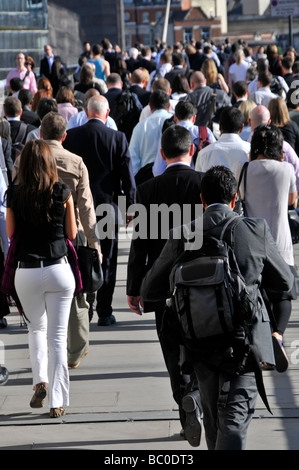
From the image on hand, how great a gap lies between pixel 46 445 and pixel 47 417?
57 cm

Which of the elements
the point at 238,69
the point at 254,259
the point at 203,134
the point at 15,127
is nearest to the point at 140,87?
the point at 15,127

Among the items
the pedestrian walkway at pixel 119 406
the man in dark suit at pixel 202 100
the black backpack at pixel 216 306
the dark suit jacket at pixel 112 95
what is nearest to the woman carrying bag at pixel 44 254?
the pedestrian walkway at pixel 119 406

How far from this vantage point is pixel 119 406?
21.3 ft

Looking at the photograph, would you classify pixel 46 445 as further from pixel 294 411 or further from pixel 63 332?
pixel 294 411

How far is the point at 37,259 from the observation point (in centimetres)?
611

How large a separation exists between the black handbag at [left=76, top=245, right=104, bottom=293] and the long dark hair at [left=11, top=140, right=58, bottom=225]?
25.2 inches

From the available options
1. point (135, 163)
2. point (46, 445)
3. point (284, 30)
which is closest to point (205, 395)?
point (46, 445)

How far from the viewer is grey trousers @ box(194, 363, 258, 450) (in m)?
4.41

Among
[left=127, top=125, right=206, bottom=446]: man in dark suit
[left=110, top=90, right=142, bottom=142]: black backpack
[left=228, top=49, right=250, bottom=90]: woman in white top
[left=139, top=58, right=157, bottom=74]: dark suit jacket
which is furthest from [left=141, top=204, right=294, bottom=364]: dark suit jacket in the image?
[left=139, top=58, right=157, bottom=74]: dark suit jacket

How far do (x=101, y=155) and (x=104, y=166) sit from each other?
9 cm

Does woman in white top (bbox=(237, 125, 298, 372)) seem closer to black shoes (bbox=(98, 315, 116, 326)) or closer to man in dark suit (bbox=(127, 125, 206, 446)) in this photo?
man in dark suit (bbox=(127, 125, 206, 446))

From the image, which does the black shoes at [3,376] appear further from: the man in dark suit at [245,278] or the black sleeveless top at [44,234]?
the man in dark suit at [245,278]

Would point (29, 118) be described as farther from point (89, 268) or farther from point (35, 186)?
point (35, 186)

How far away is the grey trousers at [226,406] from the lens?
4.41 m
